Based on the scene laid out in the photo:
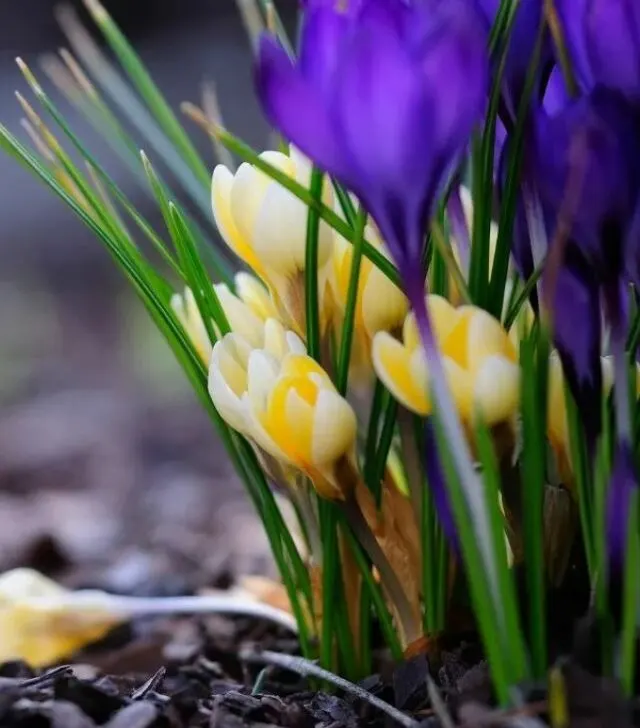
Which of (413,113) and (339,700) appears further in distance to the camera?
(339,700)

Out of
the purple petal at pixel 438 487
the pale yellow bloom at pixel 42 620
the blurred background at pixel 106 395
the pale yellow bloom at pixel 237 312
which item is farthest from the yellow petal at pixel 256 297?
the blurred background at pixel 106 395

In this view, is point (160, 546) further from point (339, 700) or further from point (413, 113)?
point (413, 113)

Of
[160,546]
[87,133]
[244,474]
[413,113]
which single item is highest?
[87,133]

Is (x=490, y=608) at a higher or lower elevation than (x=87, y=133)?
lower

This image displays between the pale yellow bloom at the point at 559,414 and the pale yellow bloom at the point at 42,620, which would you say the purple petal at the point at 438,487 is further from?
the pale yellow bloom at the point at 42,620

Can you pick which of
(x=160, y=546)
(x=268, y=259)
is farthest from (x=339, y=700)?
(x=160, y=546)

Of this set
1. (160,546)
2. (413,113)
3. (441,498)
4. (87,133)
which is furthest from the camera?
(87,133)

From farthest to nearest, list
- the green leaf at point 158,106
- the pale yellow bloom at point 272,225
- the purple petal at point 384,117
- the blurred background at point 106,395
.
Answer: the blurred background at point 106,395 → the green leaf at point 158,106 → the pale yellow bloom at point 272,225 → the purple petal at point 384,117
